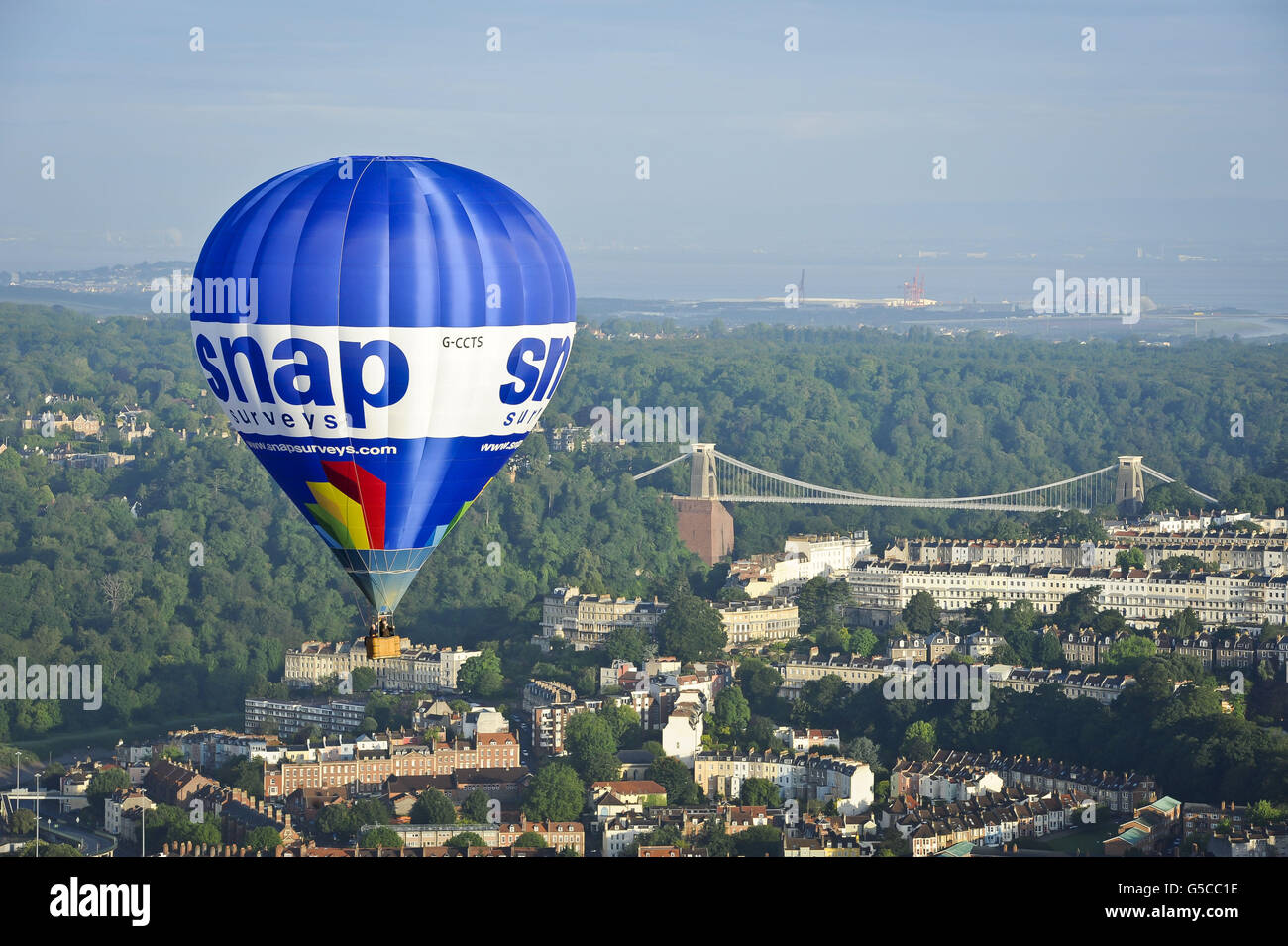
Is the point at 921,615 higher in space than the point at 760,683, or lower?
higher

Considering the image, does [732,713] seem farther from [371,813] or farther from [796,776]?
[371,813]

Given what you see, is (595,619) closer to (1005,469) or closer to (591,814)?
(591,814)

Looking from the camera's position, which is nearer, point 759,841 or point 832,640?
point 759,841

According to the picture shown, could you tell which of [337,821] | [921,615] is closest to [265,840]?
[337,821]

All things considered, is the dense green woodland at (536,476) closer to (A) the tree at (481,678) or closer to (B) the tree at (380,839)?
(A) the tree at (481,678)

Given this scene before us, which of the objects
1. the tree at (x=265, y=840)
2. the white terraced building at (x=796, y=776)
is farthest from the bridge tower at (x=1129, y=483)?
the tree at (x=265, y=840)
